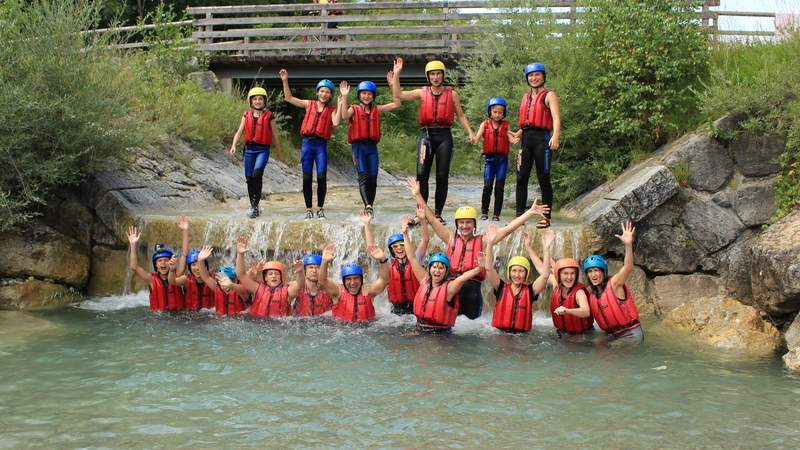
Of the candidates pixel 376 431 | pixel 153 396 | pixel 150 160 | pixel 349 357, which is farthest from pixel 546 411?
pixel 150 160

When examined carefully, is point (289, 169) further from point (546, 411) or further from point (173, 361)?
point (546, 411)

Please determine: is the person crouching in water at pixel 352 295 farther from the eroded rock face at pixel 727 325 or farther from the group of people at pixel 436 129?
the eroded rock face at pixel 727 325

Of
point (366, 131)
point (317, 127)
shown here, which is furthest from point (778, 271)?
point (317, 127)

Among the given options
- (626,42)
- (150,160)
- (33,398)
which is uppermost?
(626,42)

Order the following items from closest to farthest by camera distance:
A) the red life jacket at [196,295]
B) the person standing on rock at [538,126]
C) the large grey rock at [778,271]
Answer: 1. the large grey rock at [778,271]
2. the person standing on rock at [538,126]
3. the red life jacket at [196,295]

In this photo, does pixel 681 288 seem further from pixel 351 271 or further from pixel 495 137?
pixel 351 271

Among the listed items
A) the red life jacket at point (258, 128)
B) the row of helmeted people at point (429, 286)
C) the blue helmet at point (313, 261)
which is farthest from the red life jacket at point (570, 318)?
the red life jacket at point (258, 128)

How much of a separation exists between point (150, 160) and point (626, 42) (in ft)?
26.2

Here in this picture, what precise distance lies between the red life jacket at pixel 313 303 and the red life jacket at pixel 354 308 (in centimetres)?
25

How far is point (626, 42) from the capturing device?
451 inches

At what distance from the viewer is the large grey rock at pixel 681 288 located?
9.49 meters

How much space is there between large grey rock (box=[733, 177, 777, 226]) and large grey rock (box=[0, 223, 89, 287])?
8384 millimetres

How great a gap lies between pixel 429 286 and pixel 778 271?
3366 millimetres

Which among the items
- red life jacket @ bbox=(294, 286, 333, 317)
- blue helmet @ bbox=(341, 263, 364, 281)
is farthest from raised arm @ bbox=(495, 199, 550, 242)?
red life jacket @ bbox=(294, 286, 333, 317)
